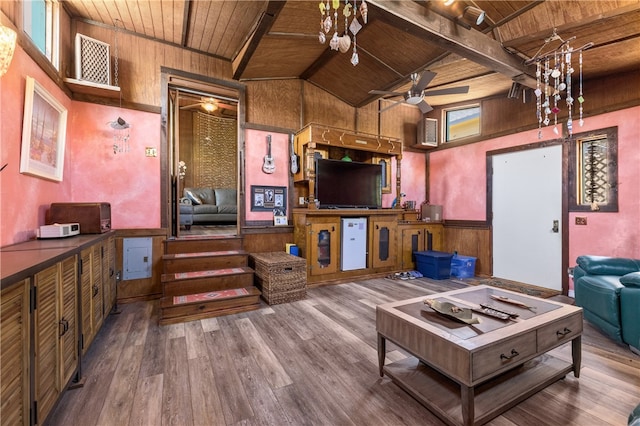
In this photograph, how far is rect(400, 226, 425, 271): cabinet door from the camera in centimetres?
496

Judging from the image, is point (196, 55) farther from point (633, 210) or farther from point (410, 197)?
point (633, 210)

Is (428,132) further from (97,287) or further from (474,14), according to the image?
(97,287)

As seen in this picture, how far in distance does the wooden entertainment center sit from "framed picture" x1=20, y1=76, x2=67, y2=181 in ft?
8.89

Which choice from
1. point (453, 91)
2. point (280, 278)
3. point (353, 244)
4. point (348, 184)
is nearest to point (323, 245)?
point (353, 244)

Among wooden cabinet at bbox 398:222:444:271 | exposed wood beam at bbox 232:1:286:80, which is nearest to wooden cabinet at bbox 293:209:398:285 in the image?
wooden cabinet at bbox 398:222:444:271

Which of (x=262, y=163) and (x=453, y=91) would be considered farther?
(x=262, y=163)

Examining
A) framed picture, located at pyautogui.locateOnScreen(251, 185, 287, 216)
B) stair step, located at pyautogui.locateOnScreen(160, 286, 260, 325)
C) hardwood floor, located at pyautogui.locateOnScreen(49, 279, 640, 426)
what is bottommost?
hardwood floor, located at pyautogui.locateOnScreen(49, 279, 640, 426)

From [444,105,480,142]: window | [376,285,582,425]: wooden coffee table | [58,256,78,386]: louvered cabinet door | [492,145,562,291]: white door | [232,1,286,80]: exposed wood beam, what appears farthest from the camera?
[444,105,480,142]: window

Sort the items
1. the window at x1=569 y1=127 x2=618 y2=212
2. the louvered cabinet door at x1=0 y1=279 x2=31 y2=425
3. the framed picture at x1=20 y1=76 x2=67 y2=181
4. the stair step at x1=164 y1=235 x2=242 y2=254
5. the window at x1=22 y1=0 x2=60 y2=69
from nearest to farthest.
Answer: the louvered cabinet door at x1=0 y1=279 x2=31 y2=425
the framed picture at x1=20 y1=76 x2=67 y2=181
the window at x1=22 y1=0 x2=60 y2=69
the window at x1=569 y1=127 x2=618 y2=212
the stair step at x1=164 y1=235 x2=242 y2=254

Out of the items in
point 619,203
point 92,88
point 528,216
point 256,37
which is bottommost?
point 528,216

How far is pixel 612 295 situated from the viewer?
2312mm

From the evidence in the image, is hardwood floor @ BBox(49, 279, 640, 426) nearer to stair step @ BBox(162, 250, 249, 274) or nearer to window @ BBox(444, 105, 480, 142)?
stair step @ BBox(162, 250, 249, 274)

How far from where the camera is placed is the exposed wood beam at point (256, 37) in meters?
2.55

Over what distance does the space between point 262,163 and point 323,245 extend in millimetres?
1602
